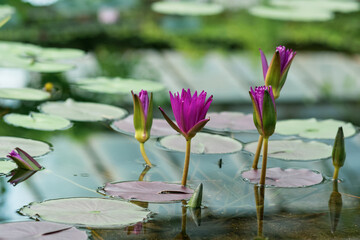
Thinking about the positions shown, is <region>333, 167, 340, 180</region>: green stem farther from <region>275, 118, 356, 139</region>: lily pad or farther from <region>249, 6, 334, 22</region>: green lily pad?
<region>249, 6, 334, 22</region>: green lily pad

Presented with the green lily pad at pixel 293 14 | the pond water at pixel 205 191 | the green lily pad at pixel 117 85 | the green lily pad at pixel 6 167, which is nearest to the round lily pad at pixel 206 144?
the pond water at pixel 205 191

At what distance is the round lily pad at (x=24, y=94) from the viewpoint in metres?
2.03

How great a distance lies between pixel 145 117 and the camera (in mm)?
1442

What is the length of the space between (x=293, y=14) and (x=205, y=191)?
2474 millimetres

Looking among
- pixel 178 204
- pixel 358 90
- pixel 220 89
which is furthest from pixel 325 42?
pixel 178 204

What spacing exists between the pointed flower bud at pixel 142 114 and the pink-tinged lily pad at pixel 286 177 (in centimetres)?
25

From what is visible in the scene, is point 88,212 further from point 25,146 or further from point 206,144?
point 206,144

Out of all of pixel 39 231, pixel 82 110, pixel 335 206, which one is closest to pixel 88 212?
pixel 39 231

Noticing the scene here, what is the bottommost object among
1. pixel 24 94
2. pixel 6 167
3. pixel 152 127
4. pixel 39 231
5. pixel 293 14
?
pixel 39 231

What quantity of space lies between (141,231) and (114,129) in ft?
2.20

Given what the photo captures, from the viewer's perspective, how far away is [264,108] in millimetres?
1325

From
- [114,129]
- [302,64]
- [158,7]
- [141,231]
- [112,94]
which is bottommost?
[141,231]

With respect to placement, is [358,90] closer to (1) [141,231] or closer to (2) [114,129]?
(2) [114,129]

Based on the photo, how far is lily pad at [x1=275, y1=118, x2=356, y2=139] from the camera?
73.3 inches
